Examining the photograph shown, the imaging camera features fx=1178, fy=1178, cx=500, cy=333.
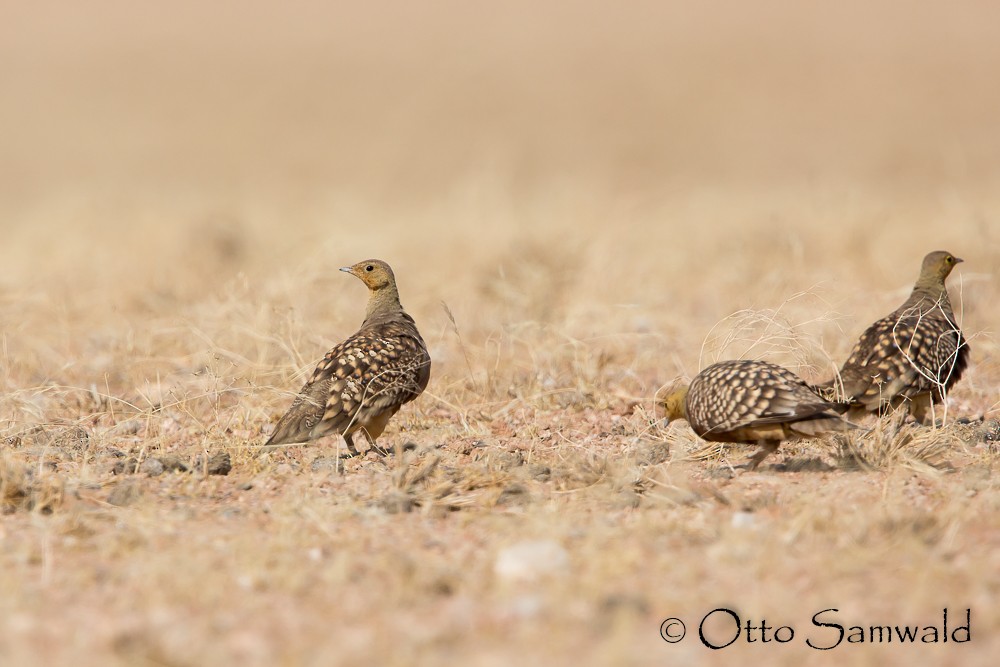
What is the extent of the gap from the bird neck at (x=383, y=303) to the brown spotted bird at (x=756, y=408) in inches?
76.7

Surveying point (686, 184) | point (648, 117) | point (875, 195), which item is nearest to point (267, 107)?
point (648, 117)

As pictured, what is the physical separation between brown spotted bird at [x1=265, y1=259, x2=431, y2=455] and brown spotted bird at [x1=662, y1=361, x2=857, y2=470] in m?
1.39

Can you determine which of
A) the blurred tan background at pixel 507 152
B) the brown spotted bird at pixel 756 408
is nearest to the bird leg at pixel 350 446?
the brown spotted bird at pixel 756 408

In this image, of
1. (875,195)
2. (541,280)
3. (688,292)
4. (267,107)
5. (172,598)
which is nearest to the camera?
(172,598)

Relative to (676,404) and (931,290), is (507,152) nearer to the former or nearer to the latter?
(931,290)

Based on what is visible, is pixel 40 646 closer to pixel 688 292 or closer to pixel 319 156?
pixel 688 292

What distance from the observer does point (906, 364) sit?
5801 millimetres

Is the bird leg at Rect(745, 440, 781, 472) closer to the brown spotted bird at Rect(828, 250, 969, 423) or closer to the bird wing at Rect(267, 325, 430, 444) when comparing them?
the brown spotted bird at Rect(828, 250, 969, 423)

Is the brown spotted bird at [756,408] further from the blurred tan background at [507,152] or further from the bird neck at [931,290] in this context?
the bird neck at [931,290]

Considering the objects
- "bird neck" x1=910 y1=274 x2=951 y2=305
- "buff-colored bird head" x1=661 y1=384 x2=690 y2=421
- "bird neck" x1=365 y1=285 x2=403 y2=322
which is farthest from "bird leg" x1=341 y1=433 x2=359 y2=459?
"bird neck" x1=910 y1=274 x2=951 y2=305

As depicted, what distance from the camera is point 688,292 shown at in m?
10.2

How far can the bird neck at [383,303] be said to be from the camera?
651 cm

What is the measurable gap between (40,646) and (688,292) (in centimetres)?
762

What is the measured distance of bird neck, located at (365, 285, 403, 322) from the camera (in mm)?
6508
